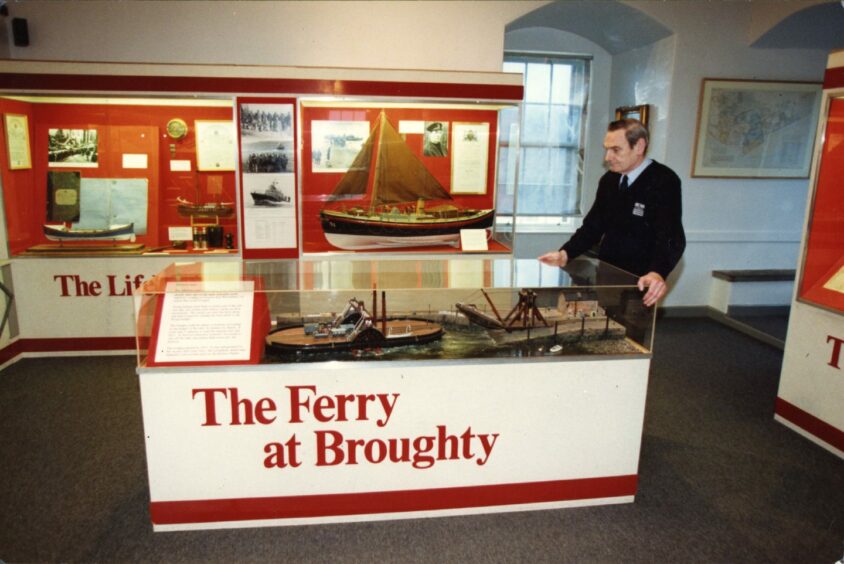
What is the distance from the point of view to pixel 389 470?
2686 mm

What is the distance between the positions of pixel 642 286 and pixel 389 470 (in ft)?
4.69

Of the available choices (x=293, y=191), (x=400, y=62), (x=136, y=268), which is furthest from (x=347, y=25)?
(x=136, y=268)

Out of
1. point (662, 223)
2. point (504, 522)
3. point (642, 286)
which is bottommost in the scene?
point (504, 522)

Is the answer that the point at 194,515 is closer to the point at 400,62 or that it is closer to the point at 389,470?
the point at 389,470

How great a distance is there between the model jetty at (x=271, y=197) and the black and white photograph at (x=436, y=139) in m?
1.33

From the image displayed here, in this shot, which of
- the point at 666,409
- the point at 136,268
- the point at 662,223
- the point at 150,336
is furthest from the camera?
the point at 136,268

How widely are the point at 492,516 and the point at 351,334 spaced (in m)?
1.12

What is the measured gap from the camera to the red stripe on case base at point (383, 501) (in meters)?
2.65

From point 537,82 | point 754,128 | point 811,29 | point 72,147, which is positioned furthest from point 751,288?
point 72,147

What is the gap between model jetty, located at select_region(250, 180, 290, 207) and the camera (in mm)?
4883

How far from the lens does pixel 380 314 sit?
289 centimetres

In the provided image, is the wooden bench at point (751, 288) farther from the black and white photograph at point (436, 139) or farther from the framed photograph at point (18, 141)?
the framed photograph at point (18, 141)

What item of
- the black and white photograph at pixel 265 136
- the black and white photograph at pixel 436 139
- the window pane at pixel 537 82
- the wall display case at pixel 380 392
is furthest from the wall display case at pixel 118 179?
the window pane at pixel 537 82

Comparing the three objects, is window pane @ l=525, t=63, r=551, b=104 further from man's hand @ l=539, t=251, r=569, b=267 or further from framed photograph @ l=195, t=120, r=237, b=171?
man's hand @ l=539, t=251, r=569, b=267
